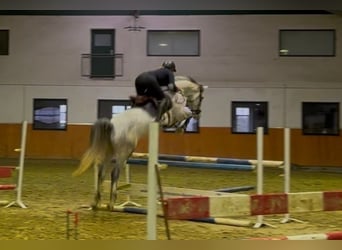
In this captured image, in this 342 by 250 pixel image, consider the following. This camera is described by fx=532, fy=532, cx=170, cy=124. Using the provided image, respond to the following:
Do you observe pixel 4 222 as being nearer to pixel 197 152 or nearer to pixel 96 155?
pixel 96 155

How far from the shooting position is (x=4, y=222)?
257 inches

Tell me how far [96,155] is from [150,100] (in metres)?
1.15

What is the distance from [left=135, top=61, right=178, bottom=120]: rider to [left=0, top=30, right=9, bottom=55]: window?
12900 millimetres

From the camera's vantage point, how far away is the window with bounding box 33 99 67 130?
19203 mm

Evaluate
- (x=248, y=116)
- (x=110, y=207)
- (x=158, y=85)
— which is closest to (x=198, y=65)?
(x=248, y=116)

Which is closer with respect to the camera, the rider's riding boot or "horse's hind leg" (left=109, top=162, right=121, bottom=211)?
"horse's hind leg" (left=109, top=162, right=121, bottom=211)

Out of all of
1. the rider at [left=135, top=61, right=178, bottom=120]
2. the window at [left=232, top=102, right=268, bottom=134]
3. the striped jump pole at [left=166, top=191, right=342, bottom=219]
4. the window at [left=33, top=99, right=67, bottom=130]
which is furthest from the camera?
the window at [left=33, top=99, right=67, bottom=130]

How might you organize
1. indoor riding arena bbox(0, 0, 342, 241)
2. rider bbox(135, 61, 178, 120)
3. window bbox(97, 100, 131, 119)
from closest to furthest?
rider bbox(135, 61, 178, 120)
indoor riding arena bbox(0, 0, 342, 241)
window bbox(97, 100, 131, 119)

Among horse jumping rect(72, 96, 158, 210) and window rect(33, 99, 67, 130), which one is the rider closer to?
horse jumping rect(72, 96, 158, 210)

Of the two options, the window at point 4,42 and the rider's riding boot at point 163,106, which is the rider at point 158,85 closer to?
the rider's riding boot at point 163,106

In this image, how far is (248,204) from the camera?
422cm

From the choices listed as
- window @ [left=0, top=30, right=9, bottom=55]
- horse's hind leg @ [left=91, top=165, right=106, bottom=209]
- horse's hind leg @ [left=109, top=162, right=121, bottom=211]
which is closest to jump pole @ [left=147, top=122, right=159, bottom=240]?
horse's hind leg @ [left=109, top=162, right=121, bottom=211]

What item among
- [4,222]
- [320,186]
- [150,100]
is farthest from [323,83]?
[4,222]

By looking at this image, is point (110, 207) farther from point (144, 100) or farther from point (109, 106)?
point (109, 106)
